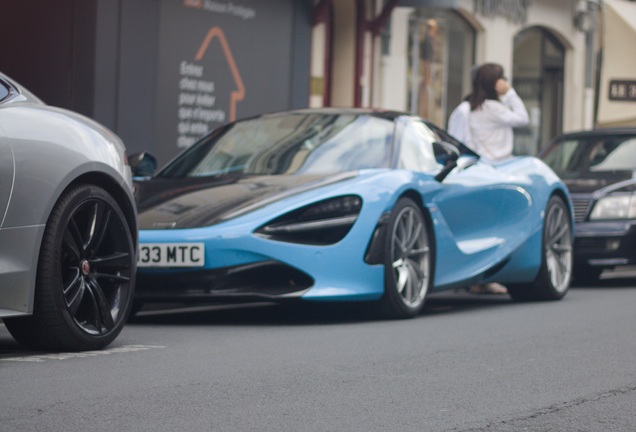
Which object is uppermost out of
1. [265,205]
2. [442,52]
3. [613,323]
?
[442,52]

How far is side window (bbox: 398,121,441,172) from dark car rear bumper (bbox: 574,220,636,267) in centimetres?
319

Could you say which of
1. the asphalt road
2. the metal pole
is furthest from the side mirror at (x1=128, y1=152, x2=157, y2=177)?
the metal pole

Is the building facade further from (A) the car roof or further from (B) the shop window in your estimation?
(A) the car roof

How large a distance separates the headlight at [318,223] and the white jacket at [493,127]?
3.94 m

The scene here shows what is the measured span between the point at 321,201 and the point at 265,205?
304 mm

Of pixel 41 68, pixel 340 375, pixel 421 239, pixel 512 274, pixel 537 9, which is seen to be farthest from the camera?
pixel 537 9

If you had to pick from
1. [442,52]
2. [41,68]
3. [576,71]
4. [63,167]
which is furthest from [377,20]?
[63,167]

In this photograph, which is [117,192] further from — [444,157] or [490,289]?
[490,289]

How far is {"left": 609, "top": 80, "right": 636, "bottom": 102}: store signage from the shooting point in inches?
949

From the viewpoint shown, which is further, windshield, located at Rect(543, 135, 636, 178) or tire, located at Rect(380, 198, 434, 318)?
windshield, located at Rect(543, 135, 636, 178)

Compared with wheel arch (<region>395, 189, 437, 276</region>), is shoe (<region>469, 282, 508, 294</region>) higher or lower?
lower

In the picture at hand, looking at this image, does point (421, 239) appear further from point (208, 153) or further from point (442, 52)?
point (442, 52)

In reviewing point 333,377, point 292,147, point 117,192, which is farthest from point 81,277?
point 292,147

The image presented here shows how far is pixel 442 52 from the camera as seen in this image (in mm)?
22047
